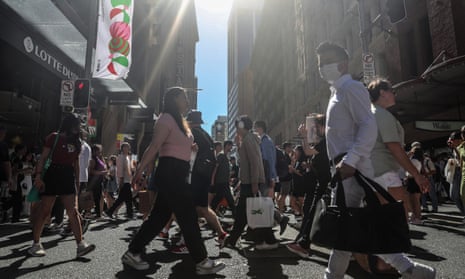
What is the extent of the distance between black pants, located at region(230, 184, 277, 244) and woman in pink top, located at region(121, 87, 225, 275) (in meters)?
1.10

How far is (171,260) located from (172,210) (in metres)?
1.05

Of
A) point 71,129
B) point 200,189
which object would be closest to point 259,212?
point 200,189

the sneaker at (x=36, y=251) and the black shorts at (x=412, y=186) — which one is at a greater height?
the black shorts at (x=412, y=186)

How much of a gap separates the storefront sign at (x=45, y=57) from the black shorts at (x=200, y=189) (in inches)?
337

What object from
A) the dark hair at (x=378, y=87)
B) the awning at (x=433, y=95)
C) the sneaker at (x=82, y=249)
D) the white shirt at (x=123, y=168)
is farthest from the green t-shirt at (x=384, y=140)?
the awning at (x=433, y=95)

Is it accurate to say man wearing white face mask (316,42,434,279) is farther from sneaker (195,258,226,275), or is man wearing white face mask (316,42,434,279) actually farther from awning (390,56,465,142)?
awning (390,56,465,142)

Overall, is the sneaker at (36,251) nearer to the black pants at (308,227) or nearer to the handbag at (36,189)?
the handbag at (36,189)

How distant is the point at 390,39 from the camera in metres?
20.3

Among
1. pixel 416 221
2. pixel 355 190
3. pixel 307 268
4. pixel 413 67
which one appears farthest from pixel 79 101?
pixel 413 67

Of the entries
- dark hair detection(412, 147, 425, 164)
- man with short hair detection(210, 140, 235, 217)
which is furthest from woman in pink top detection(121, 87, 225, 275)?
dark hair detection(412, 147, 425, 164)

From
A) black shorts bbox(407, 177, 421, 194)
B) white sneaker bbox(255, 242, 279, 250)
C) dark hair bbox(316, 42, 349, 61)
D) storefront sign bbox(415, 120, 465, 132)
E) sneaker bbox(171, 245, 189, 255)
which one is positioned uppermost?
storefront sign bbox(415, 120, 465, 132)

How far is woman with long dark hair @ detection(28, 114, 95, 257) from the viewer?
3.93 m

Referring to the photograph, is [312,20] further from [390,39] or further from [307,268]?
[307,268]

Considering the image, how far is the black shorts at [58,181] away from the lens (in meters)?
3.97
